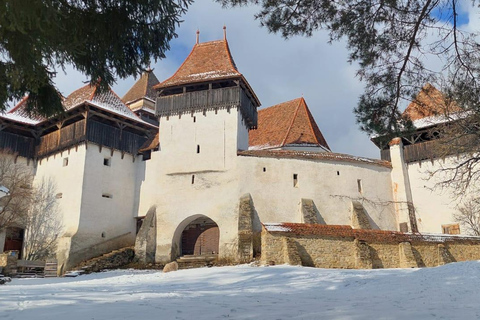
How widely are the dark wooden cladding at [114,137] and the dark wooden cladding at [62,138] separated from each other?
17.7 inches

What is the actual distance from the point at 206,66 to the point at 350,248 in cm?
1152

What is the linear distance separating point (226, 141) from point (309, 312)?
14.1 metres

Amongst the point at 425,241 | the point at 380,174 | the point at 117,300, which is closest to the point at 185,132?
the point at 380,174

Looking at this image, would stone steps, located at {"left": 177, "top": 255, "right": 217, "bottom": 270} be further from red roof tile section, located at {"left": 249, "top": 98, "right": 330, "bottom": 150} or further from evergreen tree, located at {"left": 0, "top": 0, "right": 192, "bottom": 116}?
evergreen tree, located at {"left": 0, "top": 0, "right": 192, "bottom": 116}

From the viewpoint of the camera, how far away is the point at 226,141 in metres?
19.7

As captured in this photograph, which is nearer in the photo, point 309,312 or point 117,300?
point 309,312

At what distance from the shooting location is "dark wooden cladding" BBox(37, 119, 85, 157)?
1989cm

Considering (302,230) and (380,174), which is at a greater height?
(380,174)

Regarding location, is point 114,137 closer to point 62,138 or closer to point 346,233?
point 62,138

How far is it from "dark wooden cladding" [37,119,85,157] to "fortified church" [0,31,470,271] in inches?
2.4

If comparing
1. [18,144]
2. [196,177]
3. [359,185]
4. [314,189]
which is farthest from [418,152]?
[18,144]

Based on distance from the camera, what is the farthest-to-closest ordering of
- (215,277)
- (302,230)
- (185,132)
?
1. (185,132)
2. (302,230)
3. (215,277)

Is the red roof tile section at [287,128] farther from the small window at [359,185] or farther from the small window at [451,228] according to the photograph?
the small window at [451,228]

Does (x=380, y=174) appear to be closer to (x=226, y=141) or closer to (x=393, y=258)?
(x=393, y=258)
